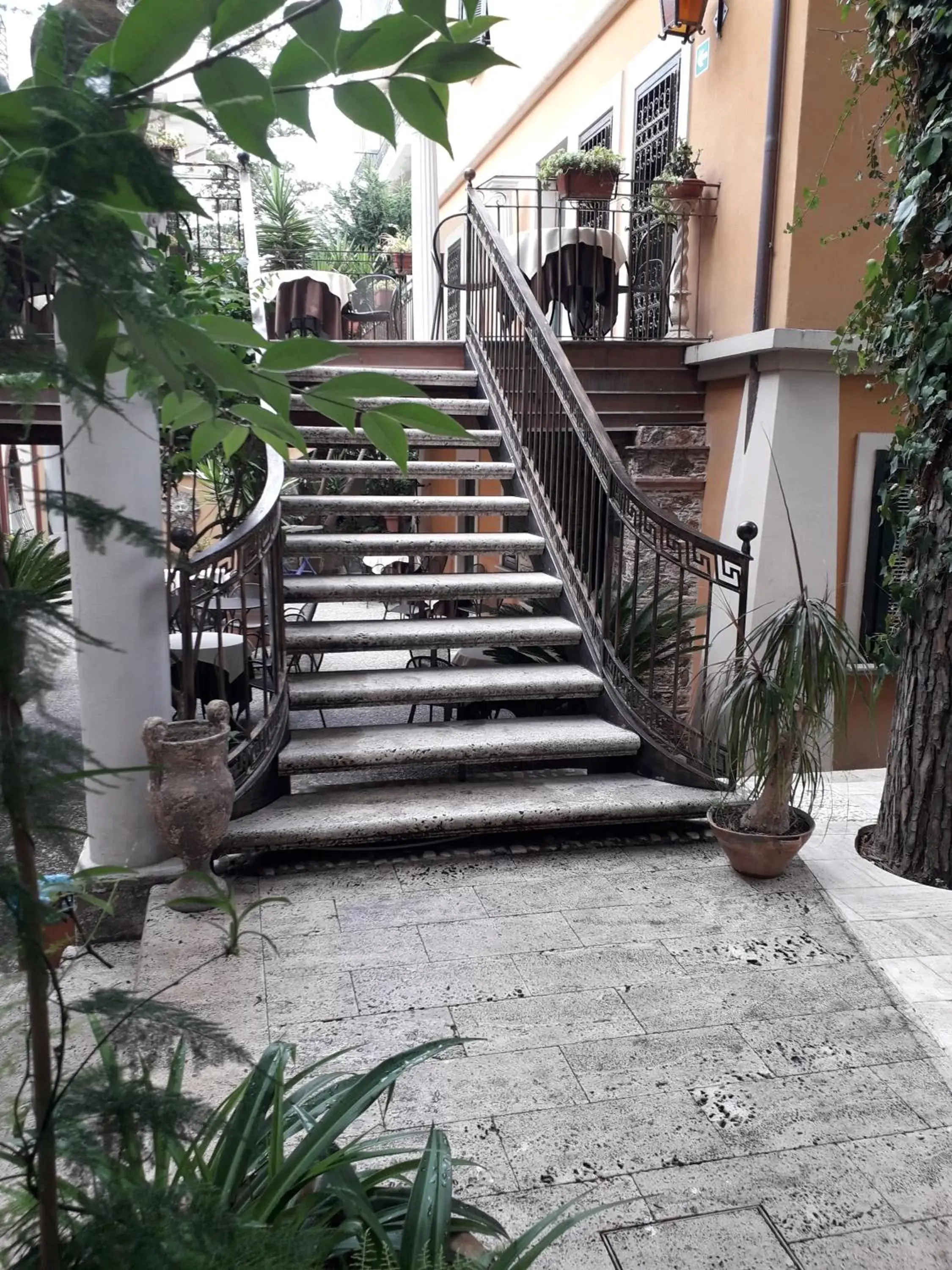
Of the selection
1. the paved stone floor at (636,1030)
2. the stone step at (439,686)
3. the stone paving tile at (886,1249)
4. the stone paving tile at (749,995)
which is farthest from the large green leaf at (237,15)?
the stone step at (439,686)

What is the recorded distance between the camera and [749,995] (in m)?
2.72

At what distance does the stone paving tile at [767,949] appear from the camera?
290 cm

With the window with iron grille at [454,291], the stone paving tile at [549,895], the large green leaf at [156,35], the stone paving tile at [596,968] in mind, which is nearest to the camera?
the large green leaf at [156,35]

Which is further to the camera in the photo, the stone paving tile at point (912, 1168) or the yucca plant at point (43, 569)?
the yucca plant at point (43, 569)

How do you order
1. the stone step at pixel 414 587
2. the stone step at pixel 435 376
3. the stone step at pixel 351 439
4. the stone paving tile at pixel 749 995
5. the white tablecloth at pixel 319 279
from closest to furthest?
the stone paving tile at pixel 749 995 → the stone step at pixel 414 587 → the stone step at pixel 351 439 → the stone step at pixel 435 376 → the white tablecloth at pixel 319 279

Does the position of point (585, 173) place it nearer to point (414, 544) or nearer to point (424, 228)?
point (414, 544)

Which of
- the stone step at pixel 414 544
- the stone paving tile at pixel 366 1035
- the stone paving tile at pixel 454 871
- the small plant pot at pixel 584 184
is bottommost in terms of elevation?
the stone paving tile at pixel 454 871

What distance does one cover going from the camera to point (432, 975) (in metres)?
2.79

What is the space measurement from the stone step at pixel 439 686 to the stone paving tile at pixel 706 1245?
2.31 meters

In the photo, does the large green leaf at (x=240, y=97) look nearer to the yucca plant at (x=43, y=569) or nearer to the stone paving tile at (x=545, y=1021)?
the stone paving tile at (x=545, y=1021)

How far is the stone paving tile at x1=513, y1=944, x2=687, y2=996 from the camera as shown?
9.05ft

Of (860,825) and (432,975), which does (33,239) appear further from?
(860,825)

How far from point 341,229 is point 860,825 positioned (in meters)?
17.8

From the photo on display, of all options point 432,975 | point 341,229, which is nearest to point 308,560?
point 432,975
